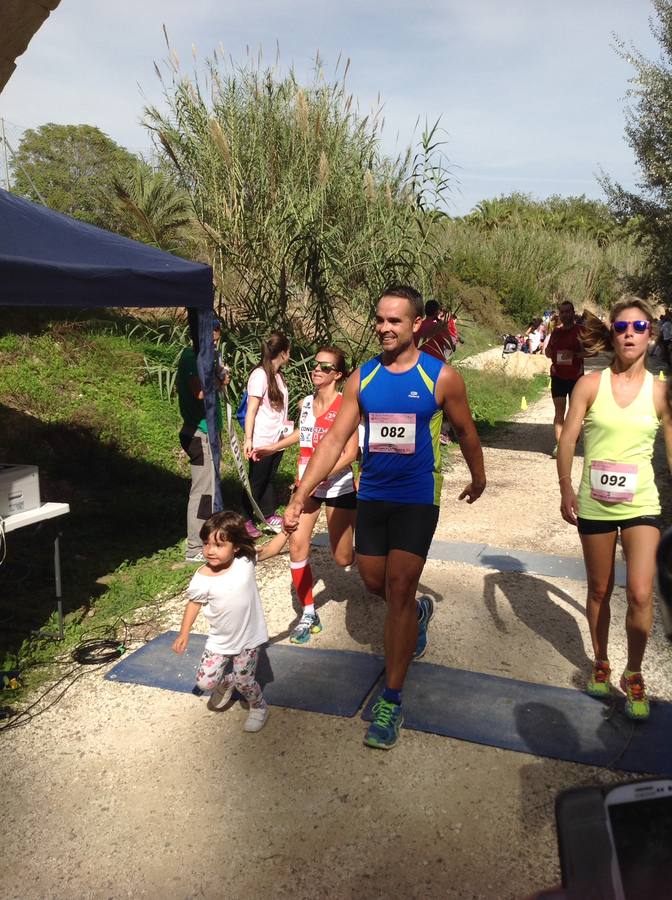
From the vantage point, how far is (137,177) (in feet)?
42.8

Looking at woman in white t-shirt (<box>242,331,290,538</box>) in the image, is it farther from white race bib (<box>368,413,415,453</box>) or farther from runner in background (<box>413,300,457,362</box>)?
white race bib (<box>368,413,415,453</box>)

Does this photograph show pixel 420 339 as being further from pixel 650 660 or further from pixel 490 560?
pixel 650 660

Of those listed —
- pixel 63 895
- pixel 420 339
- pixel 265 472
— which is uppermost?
pixel 420 339

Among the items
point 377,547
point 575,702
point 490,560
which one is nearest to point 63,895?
point 377,547

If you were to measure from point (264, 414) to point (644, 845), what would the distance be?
5734mm

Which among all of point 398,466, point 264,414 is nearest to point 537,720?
point 398,466

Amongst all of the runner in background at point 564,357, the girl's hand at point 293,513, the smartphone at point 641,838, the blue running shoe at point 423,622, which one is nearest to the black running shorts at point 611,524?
the blue running shoe at point 423,622

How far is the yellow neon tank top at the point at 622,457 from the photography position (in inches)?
148

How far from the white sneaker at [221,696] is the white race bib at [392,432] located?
1452mm

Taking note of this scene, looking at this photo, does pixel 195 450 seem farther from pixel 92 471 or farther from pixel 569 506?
pixel 569 506

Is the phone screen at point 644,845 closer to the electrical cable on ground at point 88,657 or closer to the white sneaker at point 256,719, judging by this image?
the white sneaker at point 256,719

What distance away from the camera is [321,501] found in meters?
4.98

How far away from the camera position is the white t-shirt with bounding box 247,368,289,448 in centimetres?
673

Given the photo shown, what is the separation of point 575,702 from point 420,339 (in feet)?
21.0
